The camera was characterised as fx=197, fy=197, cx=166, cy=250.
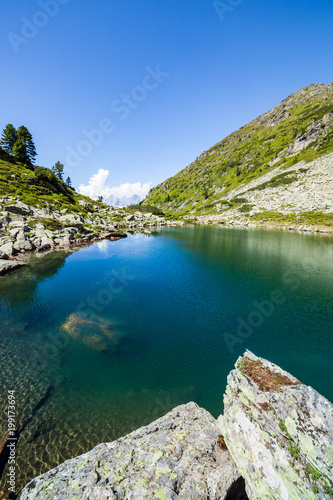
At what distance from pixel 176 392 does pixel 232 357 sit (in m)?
6.63

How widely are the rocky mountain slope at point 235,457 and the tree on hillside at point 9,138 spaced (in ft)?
529

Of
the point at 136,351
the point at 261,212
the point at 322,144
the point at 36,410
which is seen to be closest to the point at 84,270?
the point at 136,351

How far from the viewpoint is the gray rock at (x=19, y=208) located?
74131 millimetres

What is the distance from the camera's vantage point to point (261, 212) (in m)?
143

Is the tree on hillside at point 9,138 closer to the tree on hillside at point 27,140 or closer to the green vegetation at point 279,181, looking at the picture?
the tree on hillside at point 27,140

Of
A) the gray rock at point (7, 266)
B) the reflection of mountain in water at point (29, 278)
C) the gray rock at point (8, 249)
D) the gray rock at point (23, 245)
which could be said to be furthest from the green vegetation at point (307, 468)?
the gray rock at point (23, 245)

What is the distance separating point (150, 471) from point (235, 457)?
3.71 metres

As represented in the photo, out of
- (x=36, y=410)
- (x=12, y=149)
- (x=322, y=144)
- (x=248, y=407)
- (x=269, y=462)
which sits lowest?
(x=36, y=410)

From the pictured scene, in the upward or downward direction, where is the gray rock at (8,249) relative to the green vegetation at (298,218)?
downward

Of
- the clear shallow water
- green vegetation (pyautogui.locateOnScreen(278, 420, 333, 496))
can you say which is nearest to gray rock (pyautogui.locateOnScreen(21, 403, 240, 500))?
green vegetation (pyautogui.locateOnScreen(278, 420, 333, 496))

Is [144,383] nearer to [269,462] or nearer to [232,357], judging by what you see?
[232,357]

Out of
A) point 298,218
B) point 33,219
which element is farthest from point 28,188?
point 298,218

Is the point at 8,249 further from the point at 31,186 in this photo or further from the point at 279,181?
the point at 279,181

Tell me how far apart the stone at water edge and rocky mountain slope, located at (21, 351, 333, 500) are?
2 cm
